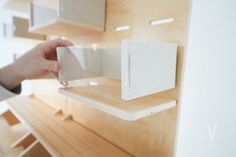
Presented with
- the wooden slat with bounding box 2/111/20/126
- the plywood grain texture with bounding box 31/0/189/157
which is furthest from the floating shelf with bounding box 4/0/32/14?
the wooden slat with bounding box 2/111/20/126

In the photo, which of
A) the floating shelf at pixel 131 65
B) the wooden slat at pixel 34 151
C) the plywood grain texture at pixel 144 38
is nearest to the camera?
the floating shelf at pixel 131 65

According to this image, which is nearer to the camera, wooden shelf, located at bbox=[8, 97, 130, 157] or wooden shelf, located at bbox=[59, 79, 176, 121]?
wooden shelf, located at bbox=[59, 79, 176, 121]

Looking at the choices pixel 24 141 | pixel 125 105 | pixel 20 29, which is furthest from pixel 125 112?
pixel 20 29

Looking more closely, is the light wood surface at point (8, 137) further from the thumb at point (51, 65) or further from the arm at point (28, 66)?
the thumb at point (51, 65)

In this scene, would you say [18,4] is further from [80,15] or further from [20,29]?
[80,15]

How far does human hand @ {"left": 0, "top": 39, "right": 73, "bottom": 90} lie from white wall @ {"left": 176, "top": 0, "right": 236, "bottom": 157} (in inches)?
15.4

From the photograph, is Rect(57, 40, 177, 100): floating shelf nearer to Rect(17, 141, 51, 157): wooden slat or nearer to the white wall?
the white wall

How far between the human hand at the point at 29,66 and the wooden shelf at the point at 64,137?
0.27 meters

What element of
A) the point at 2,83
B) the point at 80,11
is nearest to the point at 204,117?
the point at 80,11

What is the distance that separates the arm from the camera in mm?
502

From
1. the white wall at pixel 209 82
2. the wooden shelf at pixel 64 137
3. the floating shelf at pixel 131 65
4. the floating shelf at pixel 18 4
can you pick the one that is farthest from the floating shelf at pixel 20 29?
the white wall at pixel 209 82

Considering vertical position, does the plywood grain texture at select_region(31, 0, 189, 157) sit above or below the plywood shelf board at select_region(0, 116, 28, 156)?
above

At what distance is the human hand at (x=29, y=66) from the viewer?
50 cm

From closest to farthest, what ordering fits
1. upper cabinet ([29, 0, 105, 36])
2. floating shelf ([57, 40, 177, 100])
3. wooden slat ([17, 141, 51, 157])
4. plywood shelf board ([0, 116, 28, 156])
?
1. floating shelf ([57, 40, 177, 100])
2. upper cabinet ([29, 0, 105, 36])
3. wooden slat ([17, 141, 51, 157])
4. plywood shelf board ([0, 116, 28, 156])
